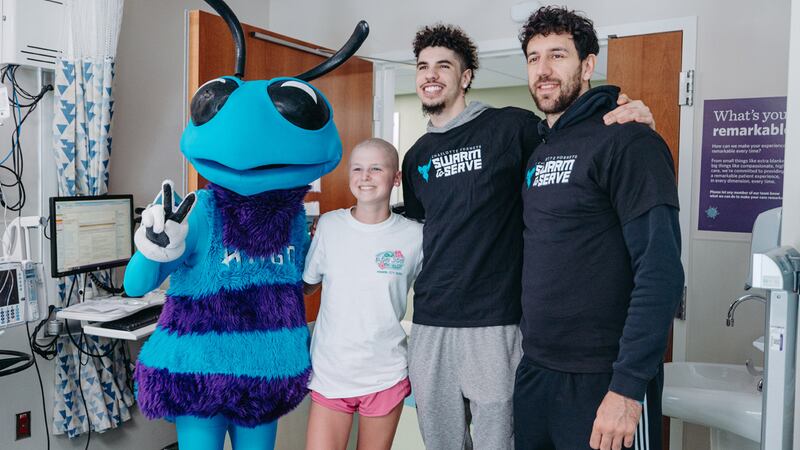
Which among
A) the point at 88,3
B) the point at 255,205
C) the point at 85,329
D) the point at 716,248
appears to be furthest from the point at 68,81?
the point at 716,248

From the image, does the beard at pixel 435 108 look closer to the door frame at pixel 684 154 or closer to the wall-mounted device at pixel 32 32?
the door frame at pixel 684 154

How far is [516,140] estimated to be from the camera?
1750 millimetres

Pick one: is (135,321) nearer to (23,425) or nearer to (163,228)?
(23,425)

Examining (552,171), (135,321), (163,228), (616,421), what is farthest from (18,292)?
(616,421)

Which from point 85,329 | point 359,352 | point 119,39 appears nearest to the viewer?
point 359,352

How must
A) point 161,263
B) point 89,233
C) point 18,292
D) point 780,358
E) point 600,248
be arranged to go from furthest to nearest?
point 89,233, point 18,292, point 161,263, point 600,248, point 780,358

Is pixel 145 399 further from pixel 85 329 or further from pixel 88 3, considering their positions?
pixel 88 3

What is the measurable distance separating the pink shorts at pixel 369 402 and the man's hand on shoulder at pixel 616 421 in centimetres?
59

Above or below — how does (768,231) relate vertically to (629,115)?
below

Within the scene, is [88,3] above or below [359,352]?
above

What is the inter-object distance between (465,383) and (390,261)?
38 centimetres

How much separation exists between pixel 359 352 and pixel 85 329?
1.33m

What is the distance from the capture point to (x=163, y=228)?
1.43 meters

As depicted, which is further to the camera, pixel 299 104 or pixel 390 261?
pixel 390 261
